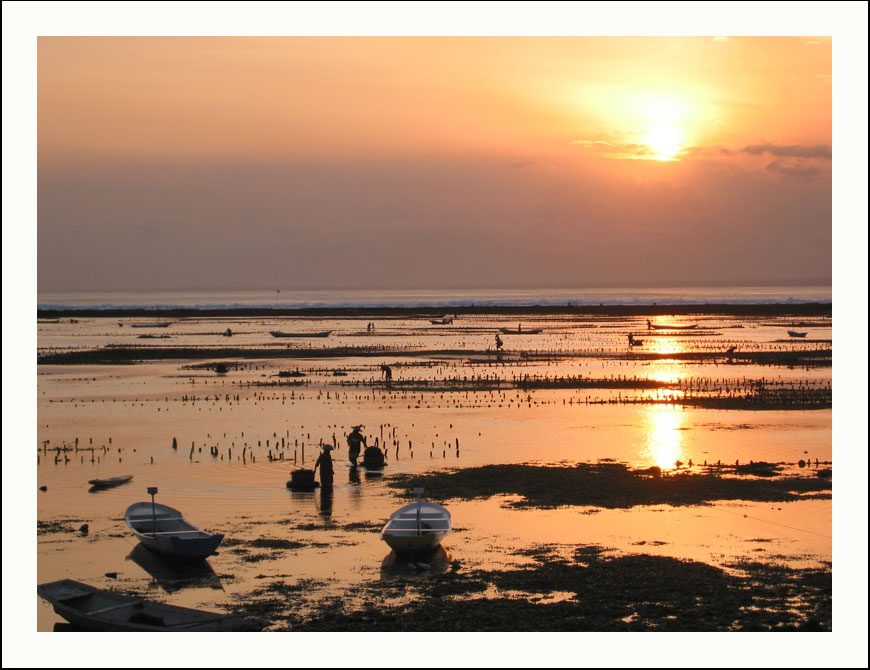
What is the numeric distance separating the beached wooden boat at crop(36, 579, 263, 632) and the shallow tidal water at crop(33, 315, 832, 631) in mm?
815

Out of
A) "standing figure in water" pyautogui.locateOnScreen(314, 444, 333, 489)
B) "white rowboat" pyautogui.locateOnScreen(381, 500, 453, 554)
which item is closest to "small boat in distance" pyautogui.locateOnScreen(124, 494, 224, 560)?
"white rowboat" pyautogui.locateOnScreen(381, 500, 453, 554)

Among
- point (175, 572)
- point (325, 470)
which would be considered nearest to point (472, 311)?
point (325, 470)

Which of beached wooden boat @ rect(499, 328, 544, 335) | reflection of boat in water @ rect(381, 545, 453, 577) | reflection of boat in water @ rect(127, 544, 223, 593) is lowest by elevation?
reflection of boat in water @ rect(127, 544, 223, 593)

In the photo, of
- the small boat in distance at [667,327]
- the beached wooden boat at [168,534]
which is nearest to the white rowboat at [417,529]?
the beached wooden boat at [168,534]

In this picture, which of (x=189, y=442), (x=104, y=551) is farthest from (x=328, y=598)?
(x=189, y=442)

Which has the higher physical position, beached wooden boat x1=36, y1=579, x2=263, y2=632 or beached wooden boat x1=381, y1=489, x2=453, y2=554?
beached wooden boat x1=381, y1=489, x2=453, y2=554

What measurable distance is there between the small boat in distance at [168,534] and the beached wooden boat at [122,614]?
2651 mm

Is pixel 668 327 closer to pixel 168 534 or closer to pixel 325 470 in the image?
pixel 325 470

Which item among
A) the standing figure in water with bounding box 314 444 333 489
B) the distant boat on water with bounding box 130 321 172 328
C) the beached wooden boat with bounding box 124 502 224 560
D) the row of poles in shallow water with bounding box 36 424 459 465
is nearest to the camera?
the beached wooden boat with bounding box 124 502 224 560

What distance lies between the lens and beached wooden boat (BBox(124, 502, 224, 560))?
21.5 m

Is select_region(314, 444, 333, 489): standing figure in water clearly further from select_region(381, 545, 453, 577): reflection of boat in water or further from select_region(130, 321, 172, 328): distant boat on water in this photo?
select_region(130, 321, 172, 328): distant boat on water

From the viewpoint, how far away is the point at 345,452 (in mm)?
34156

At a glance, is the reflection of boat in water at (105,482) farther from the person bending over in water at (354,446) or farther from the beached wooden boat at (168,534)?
the person bending over in water at (354,446)

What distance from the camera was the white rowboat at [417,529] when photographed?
21562 millimetres
